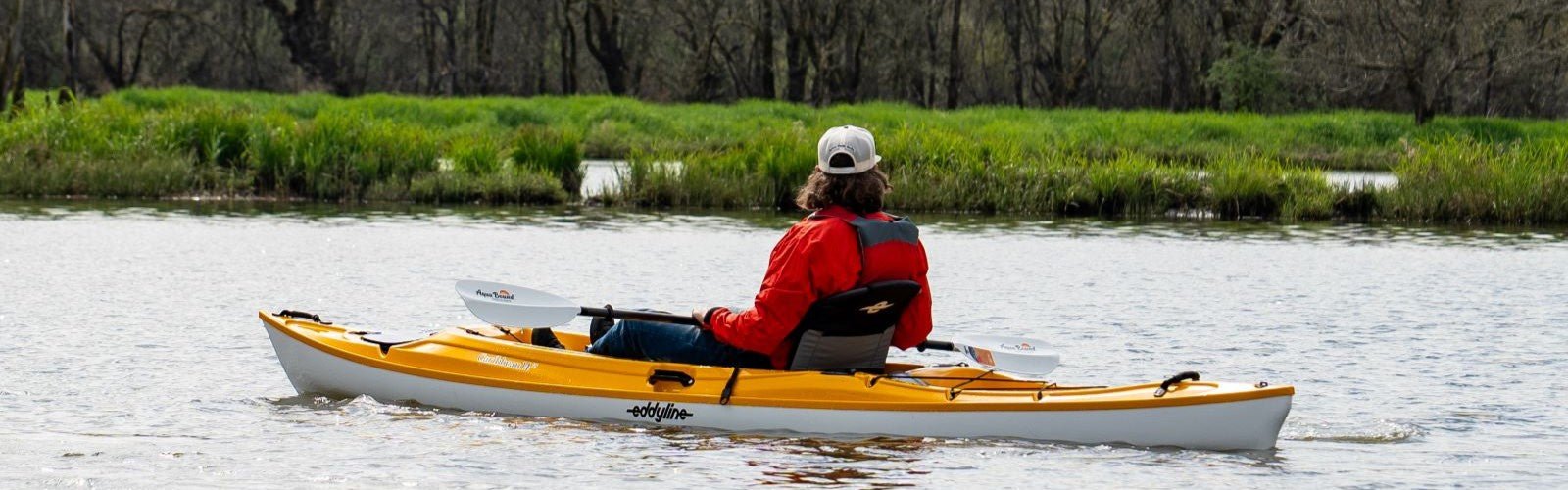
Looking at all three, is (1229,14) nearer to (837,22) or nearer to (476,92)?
(837,22)

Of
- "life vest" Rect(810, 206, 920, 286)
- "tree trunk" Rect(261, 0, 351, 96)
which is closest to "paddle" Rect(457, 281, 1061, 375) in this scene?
"life vest" Rect(810, 206, 920, 286)

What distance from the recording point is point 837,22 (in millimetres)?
41469

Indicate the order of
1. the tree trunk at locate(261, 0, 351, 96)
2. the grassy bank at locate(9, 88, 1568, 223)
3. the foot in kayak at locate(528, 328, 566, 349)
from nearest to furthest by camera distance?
the foot in kayak at locate(528, 328, 566, 349) < the grassy bank at locate(9, 88, 1568, 223) < the tree trunk at locate(261, 0, 351, 96)

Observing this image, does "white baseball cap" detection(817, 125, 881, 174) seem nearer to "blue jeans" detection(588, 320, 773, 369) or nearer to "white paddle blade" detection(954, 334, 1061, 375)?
"blue jeans" detection(588, 320, 773, 369)

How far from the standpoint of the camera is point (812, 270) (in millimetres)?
7176

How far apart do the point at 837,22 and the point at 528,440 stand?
34.3 metres

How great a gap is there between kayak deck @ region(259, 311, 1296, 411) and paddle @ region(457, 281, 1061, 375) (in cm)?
7

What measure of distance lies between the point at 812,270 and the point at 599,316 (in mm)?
1223

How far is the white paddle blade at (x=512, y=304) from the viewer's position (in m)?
8.05

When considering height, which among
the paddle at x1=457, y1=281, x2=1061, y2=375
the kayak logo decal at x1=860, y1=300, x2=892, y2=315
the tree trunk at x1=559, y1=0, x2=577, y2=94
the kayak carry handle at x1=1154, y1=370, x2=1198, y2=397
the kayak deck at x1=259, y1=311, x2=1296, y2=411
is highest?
the tree trunk at x1=559, y1=0, x2=577, y2=94

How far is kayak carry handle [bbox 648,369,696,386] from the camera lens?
7668 mm

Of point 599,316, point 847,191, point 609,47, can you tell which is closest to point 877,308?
point 847,191

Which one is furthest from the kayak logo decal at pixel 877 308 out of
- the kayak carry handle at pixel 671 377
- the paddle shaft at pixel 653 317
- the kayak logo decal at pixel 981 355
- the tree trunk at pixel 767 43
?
the tree trunk at pixel 767 43

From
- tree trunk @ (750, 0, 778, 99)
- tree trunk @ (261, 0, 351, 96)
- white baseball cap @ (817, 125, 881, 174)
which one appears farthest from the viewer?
tree trunk @ (750, 0, 778, 99)
